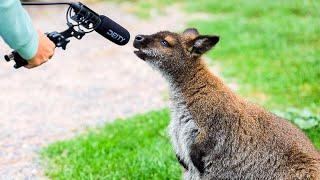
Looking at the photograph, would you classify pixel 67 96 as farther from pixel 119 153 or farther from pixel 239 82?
pixel 119 153

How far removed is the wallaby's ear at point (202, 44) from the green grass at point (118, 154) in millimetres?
1488

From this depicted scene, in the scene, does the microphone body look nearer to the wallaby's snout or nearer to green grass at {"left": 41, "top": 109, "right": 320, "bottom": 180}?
the wallaby's snout

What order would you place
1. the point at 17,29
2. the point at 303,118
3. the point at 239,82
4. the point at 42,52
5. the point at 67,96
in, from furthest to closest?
1. the point at 239,82
2. the point at 67,96
3. the point at 303,118
4. the point at 42,52
5. the point at 17,29

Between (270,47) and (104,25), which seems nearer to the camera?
(104,25)

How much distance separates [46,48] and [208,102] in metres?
1.46

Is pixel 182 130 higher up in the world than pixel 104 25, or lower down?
lower down

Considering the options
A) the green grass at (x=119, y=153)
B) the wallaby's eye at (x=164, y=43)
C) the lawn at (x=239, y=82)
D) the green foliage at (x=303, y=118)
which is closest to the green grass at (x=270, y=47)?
the lawn at (x=239, y=82)

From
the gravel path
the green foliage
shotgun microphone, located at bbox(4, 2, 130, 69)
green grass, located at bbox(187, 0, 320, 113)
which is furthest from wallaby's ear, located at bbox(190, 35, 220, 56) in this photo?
green grass, located at bbox(187, 0, 320, 113)

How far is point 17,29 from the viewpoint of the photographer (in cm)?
365

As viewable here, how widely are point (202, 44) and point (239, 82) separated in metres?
5.02

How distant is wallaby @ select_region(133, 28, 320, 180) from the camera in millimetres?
4965

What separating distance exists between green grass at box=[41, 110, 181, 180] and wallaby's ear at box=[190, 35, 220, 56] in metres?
1.49

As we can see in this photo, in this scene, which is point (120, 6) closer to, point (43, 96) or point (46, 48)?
point (43, 96)

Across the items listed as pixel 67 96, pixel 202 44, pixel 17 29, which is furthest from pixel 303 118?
pixel 17 29
